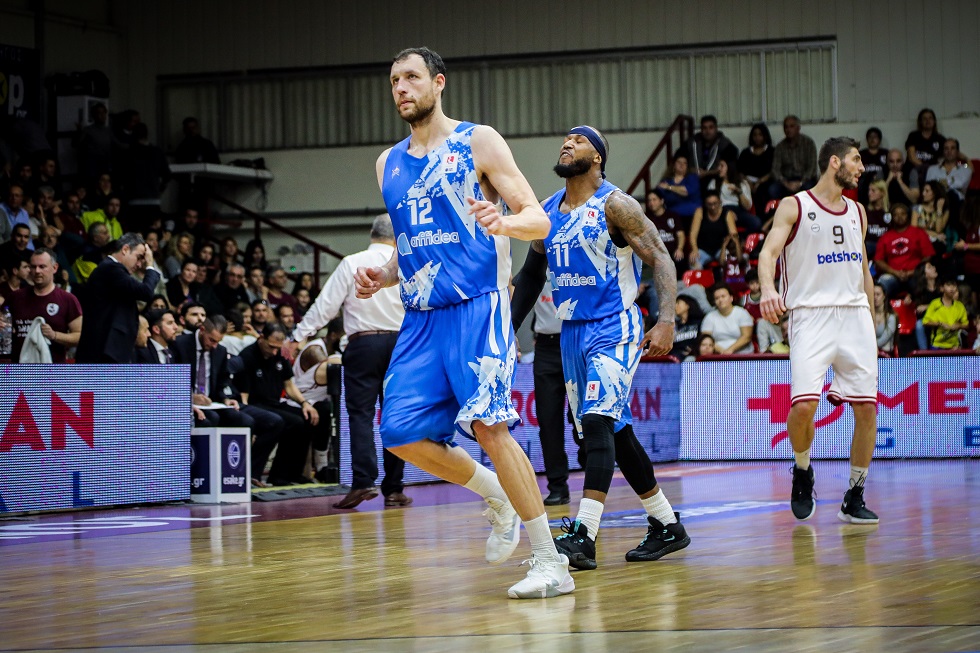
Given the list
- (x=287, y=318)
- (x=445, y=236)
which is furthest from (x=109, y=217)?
(x=445, y=236)

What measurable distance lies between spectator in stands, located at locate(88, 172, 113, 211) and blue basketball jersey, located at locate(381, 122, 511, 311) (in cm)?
1443

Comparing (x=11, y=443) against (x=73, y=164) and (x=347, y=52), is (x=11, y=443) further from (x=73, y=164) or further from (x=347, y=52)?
(x=347, y=52)

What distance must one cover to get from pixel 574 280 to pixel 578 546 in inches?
50.1

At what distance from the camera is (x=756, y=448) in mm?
15344

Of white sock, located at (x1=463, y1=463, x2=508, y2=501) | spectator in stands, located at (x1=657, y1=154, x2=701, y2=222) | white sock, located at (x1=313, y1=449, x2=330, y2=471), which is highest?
spectator in stands, located at (x1=657, y1=154, x2=701, y2=222)

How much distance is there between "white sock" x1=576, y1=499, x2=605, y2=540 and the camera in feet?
19.0

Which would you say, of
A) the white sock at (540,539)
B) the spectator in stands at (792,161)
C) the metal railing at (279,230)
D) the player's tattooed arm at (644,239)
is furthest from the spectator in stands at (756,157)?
the white sock at (540,539)

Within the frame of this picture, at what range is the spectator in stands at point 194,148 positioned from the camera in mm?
22359

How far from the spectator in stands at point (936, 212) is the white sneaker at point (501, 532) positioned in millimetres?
14328

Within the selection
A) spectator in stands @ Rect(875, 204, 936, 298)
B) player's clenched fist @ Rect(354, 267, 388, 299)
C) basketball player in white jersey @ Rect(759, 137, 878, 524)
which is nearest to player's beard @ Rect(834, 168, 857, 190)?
basketball player in white jersey @ Rect(759, 137, 878, 524)

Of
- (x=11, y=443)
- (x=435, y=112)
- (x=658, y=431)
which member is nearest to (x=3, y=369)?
(x=11, y=443)

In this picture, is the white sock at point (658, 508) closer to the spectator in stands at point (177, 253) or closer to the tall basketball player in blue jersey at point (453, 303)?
the tall basketball player in blue jersey at point (453, 303)

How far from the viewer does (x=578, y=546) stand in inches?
227

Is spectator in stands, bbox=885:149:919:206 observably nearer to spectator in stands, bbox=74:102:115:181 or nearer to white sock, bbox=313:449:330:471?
white sock, bbox=313:449:330:471
